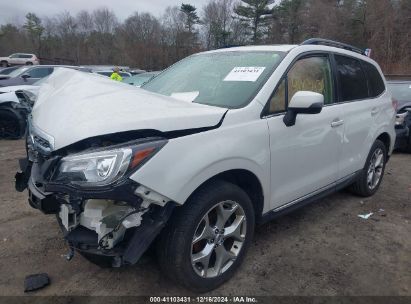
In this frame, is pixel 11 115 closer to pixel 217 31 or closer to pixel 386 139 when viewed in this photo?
pixel 386 139

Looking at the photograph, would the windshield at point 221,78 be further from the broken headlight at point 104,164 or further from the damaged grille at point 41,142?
the damaged grille at point 41,142

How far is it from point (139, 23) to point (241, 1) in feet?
49.4

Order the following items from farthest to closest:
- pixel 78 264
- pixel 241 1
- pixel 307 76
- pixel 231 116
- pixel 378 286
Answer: pixel 241 1
pixel 307 76
pixel 78 264
pixel 378 286
pixel 231 116

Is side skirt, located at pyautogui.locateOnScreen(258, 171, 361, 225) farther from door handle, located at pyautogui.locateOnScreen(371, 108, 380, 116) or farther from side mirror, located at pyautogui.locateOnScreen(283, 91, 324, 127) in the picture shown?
side mirror, located at pyautogui.locateOnScreen(283, 91, 324, 127)

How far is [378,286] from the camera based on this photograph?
2.92 meters

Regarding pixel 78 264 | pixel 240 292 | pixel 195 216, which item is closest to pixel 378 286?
pixel 240 292

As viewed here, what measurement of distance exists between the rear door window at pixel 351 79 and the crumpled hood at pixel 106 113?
1.86 meters

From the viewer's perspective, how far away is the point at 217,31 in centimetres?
4944

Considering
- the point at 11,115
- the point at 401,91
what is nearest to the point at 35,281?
the point at 11,115

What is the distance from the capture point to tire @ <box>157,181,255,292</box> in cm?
246

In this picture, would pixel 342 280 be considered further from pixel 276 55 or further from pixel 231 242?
pixel 276 55

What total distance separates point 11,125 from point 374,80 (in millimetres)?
7552

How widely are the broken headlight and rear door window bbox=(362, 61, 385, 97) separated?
334 cm

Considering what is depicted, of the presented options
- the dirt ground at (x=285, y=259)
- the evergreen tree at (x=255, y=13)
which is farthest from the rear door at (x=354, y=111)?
the evergreen tree at (x=255, y=13)
